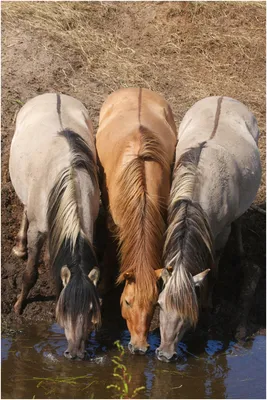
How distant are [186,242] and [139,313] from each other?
70 cm

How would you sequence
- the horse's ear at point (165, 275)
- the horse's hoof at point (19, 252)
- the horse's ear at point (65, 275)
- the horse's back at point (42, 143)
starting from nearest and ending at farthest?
the horse's ear at point (65, 275)
the horse's ear at point (165, 275)
the horse's back at point (42, 143)
the horse's hoof at point (19, 252)

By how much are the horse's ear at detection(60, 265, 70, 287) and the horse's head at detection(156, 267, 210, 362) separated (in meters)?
0.76

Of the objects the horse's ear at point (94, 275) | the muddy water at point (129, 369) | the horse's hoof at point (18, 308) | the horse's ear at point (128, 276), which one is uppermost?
the horse's ear at point (94, 275)

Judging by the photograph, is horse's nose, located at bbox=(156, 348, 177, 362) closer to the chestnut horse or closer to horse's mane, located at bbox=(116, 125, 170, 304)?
the chestnut horse

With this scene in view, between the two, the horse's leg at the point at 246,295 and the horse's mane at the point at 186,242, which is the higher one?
the horse's mane at the point at 186,242

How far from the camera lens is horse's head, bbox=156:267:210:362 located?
20.1 ft

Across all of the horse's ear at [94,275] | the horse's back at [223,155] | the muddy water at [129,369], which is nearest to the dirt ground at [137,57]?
the horse's back at [223,155]

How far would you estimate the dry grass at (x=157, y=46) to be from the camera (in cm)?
1085

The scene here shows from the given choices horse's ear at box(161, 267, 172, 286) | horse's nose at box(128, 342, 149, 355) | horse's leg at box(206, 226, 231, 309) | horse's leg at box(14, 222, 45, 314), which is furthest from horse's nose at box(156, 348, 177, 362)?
horse's leg at box(14, 222, 45, 314)

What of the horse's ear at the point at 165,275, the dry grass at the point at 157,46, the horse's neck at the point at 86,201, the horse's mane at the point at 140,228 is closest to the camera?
the horse's ear at the point at 165,275

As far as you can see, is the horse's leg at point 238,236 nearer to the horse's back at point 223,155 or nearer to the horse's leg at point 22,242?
the horse's back at point 223,155

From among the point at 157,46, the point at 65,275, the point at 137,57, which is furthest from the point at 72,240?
the point at 157,46

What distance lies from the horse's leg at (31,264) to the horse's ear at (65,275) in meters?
0.96

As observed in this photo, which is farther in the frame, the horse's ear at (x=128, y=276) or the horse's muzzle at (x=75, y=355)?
the horse's ear at (x=128, y=276)
